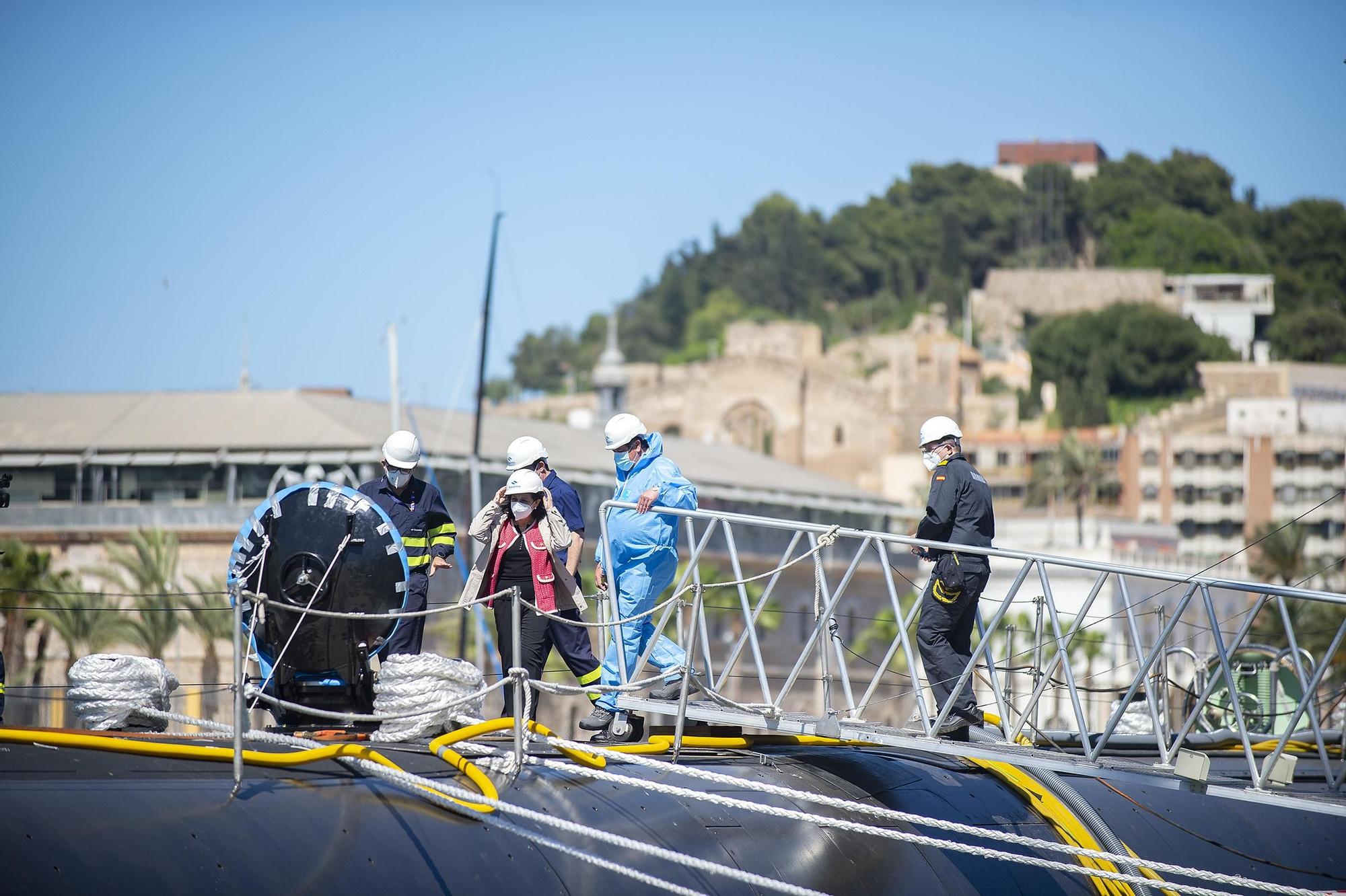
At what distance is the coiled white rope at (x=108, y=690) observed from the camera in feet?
29.0

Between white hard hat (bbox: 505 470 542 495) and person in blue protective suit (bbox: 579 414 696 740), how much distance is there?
0.54m

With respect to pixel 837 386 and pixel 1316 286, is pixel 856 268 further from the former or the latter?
pixel 837 386

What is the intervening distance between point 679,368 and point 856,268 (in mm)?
47606

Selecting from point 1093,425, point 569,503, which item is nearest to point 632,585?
point 569,503

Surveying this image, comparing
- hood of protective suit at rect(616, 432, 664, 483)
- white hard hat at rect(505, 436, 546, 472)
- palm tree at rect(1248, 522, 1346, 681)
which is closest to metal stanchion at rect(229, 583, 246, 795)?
white hard hat at rect(505, 436, 546, 472)

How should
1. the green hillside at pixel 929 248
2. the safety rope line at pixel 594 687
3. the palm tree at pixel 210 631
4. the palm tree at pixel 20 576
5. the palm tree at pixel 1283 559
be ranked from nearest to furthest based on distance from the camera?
1. the safety rope line at pixel 594 687
2. the palm tree at pixel 210 631
3. the palm tree at pixel 20 576
4. the palm tree at pixel 1283 559
5. the green hillside at pixel 929 248

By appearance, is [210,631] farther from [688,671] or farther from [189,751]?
[189,751]

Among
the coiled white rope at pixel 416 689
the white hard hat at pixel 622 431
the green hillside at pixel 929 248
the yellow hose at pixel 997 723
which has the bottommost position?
the yellow hose at pixel 997 723

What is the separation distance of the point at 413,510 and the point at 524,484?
4.69ft

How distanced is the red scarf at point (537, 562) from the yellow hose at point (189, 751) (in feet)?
8.01

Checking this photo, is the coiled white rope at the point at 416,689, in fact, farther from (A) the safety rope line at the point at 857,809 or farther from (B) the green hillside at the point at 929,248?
(B) the green hillside at the point at 929,248

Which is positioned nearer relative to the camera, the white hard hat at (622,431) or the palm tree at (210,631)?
the white hard hat at (622,431)

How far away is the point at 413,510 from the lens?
11.1 metres

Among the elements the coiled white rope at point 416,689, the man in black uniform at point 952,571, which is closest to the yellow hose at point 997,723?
the man in black uniform at point 952,571
